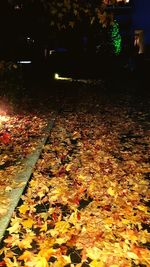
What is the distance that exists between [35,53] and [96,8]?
1794 centimetres

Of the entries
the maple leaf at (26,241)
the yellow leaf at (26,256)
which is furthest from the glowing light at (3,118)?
the yellow leaf at (26,256)

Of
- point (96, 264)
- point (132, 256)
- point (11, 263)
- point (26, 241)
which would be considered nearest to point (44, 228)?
point (26, 241)

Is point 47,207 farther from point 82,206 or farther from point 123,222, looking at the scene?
point 123,222

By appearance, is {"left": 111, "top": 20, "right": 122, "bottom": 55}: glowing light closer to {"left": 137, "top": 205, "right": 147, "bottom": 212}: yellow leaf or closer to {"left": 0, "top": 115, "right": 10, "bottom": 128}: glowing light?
{"left": 0, "top": 115, "right": 10, "bottom": 128}: glowing light

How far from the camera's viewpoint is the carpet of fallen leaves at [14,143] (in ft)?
19.0

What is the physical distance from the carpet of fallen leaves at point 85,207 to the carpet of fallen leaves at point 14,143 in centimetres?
23

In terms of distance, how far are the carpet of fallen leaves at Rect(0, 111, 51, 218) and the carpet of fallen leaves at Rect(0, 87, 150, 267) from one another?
232 millimetres

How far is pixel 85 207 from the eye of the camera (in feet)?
16.9

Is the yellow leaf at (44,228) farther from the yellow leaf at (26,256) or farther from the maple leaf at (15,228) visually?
the yellow leaf at (26,256)

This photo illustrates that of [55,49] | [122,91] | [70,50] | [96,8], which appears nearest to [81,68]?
[70,50]

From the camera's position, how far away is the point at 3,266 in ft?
12.4

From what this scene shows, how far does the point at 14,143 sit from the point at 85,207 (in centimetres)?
370

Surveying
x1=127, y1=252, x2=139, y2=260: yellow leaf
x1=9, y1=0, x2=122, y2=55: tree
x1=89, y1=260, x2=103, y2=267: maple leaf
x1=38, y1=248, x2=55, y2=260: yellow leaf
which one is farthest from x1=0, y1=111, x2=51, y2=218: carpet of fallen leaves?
x1=9, y1=0, x2=122, y2=55: tree

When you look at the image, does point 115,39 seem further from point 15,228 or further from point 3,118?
point 15,228
